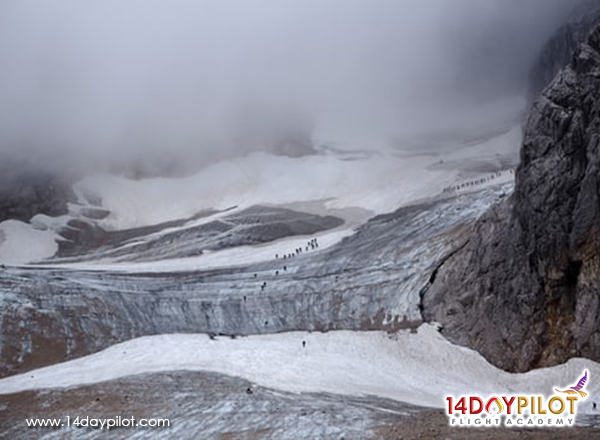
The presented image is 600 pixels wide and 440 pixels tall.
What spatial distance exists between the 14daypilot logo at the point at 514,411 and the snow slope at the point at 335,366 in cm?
142

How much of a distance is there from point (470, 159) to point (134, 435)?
98281mm

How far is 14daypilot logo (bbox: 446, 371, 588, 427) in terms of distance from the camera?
25.5 meters

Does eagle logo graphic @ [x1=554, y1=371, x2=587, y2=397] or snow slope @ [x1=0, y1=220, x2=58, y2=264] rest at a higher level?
snow slope @ [x1=0, y1=220, x2=58, y2=264]

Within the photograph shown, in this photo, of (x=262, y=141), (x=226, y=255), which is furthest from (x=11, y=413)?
(x=262, y=141)

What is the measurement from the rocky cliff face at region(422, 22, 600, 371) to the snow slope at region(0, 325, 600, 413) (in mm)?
1567

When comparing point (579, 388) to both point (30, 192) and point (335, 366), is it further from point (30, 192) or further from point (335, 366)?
point (30, 192)

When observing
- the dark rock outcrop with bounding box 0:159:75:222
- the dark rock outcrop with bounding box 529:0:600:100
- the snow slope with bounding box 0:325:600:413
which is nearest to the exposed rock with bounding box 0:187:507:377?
the snow slope with bounding box 0:325:600:413

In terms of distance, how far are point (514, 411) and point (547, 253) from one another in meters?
15.1

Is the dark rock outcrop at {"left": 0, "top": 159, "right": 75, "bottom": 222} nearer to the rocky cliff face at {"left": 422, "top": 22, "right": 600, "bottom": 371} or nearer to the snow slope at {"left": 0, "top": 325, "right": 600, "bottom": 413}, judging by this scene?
the snow slope at {"left": 0, "top": 325, "right": 600, "bottom": 413}

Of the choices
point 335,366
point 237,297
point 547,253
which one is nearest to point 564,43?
point 237,297

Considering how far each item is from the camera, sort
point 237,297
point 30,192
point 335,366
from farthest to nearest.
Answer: point 30,192 → point 237,297 → point 335,366

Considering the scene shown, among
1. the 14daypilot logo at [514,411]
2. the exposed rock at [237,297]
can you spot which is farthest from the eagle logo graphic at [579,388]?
the exposed rock at [237,297]

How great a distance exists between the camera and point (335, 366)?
136ft

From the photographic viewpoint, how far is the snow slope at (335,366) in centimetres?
3631
